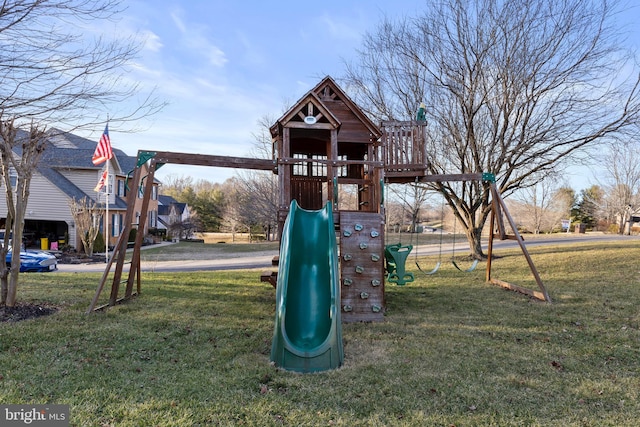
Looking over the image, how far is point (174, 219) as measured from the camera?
43.3 metres

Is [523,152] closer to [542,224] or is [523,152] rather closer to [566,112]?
[566,112]

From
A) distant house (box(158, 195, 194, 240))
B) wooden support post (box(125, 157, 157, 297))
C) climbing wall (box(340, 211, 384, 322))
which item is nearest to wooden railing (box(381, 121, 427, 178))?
climbing wall (box(340, 211, 384, 322))

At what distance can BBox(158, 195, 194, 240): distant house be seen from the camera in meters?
37.2


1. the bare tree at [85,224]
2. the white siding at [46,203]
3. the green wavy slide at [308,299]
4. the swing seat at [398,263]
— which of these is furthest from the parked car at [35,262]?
the swing seat at [398,263]

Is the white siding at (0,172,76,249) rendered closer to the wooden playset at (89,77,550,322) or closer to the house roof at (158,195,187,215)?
the wooden playset at (89,77,550,322)

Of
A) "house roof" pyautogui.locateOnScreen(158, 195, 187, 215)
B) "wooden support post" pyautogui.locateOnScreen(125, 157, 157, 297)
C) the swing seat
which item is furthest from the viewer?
"house roof" pyautogui.locateOnScreen(158, 195, 187, 215)

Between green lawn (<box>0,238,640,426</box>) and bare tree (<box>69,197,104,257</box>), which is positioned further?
bare tree (<box>69,197,104,257</box>)

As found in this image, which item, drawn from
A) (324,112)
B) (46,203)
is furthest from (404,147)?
(46,203)

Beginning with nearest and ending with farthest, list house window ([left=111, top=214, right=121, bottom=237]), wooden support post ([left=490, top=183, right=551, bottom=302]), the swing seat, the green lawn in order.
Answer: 1. the green lawn
2. the swing seat
3. wooden support post ([left=490, top=183, right=551, bottom=302])
4. house window ([left=111, top=214, right=121, bottom=237])

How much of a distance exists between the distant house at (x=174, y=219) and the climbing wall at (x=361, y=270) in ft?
105

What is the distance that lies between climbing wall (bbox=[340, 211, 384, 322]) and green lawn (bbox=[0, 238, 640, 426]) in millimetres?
425

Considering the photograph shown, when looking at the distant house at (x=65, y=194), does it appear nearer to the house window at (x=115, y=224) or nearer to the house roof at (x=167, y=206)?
the house window at (x=115, y=224)

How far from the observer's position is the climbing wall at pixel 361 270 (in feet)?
22.8

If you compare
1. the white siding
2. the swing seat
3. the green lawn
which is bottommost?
the green lawn
